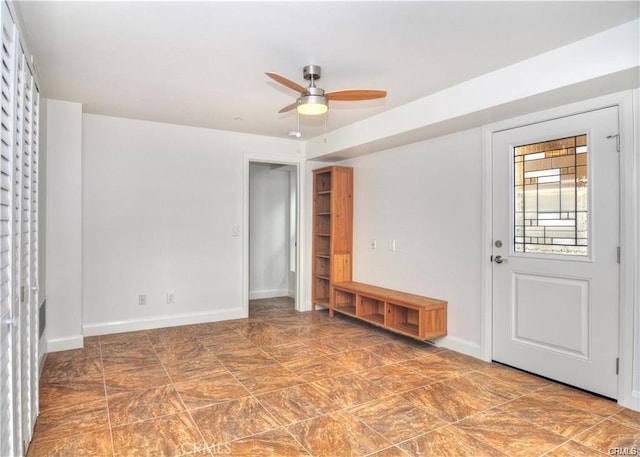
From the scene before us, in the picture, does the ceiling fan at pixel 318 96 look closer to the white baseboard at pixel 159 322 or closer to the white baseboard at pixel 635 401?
the white baseboard at pixel 635 401

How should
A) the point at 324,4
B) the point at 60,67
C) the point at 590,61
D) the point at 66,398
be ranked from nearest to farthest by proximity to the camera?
1. the point at 324,4
2. the point at 590,61
3. the point at 66,398
4. the point at 60,67

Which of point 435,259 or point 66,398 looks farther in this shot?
point 435,259

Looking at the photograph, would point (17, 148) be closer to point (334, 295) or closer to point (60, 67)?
point (60, 67)

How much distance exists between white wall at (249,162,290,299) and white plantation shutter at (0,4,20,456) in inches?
181

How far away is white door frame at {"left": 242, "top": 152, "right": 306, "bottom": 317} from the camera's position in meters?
4.97

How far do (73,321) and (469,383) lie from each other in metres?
3.64

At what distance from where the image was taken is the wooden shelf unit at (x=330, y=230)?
5.10 m

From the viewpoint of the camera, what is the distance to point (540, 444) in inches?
84.4

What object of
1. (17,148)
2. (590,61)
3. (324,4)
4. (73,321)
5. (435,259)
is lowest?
(73,321)

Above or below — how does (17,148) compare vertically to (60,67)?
below

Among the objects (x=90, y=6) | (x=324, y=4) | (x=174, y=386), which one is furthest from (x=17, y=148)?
(x=174, y=386)

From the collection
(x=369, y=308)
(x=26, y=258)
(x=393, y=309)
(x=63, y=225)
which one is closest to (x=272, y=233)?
(x=369, y=308)

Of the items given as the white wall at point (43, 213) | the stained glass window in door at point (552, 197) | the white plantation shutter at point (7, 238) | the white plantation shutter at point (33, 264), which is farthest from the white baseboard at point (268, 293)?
the white plantation shutter at point (7, 238)

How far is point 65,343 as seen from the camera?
12.0ft
